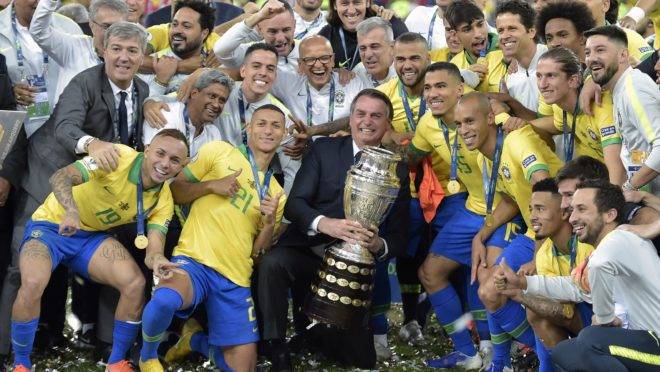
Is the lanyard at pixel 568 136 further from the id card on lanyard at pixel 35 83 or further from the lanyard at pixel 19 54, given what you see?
the lanyard at pixel 19 54

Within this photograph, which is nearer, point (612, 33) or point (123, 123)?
point (612, 33)

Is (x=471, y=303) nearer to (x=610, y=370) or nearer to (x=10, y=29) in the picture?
(x=610, y=370)

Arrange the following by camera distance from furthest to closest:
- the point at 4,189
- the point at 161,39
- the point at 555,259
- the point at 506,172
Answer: the point at 161,39
the point at 4,189
the point at 506,172
the point at 555,259

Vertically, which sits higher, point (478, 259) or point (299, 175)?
point (299, 175)

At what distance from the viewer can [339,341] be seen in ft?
30.5

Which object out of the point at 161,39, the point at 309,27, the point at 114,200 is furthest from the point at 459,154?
the point at 161,39

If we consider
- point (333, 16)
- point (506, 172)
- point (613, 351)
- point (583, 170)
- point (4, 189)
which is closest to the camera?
Answer: point (613, 351)

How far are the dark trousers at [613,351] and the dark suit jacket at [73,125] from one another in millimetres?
3560

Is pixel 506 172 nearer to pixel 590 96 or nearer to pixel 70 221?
pixel 590 96

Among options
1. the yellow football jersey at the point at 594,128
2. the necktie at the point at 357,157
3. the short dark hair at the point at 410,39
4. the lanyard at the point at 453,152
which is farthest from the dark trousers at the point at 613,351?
the short dark hair at the point at 410,39

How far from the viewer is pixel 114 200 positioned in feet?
28.4

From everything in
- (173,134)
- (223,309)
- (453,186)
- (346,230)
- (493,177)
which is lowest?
(223,309)

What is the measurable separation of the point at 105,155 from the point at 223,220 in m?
0.97

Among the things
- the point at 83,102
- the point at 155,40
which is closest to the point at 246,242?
the point at 83,102
